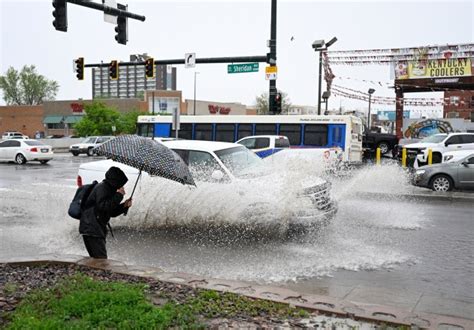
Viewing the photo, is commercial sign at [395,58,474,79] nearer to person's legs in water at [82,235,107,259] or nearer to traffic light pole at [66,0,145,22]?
traffic light pole at [66,0,145,22]

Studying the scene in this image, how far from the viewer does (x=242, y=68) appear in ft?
74.2

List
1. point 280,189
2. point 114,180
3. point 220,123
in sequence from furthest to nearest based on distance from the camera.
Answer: point 220,123, point 280,189, point 114,180

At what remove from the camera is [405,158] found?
2331cm

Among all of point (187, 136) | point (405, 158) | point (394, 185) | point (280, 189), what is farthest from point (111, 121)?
point (280, 189)

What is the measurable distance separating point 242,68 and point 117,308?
761 inches

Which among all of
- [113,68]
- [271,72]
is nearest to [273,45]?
[271,72]

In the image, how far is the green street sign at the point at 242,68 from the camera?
22.2 m

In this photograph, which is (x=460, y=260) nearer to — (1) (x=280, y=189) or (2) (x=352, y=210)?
(1) (x=280, y=189)

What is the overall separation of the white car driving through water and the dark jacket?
8.32 feet

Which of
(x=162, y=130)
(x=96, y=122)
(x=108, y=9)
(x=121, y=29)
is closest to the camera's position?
(x=108, y=9)

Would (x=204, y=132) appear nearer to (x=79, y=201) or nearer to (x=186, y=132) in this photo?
(x=186, y=132)

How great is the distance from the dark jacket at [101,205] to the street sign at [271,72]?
15138mm

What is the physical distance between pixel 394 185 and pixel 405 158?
798cm

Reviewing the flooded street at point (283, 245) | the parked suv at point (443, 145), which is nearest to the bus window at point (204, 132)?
the parked suv at point (443, 145)
